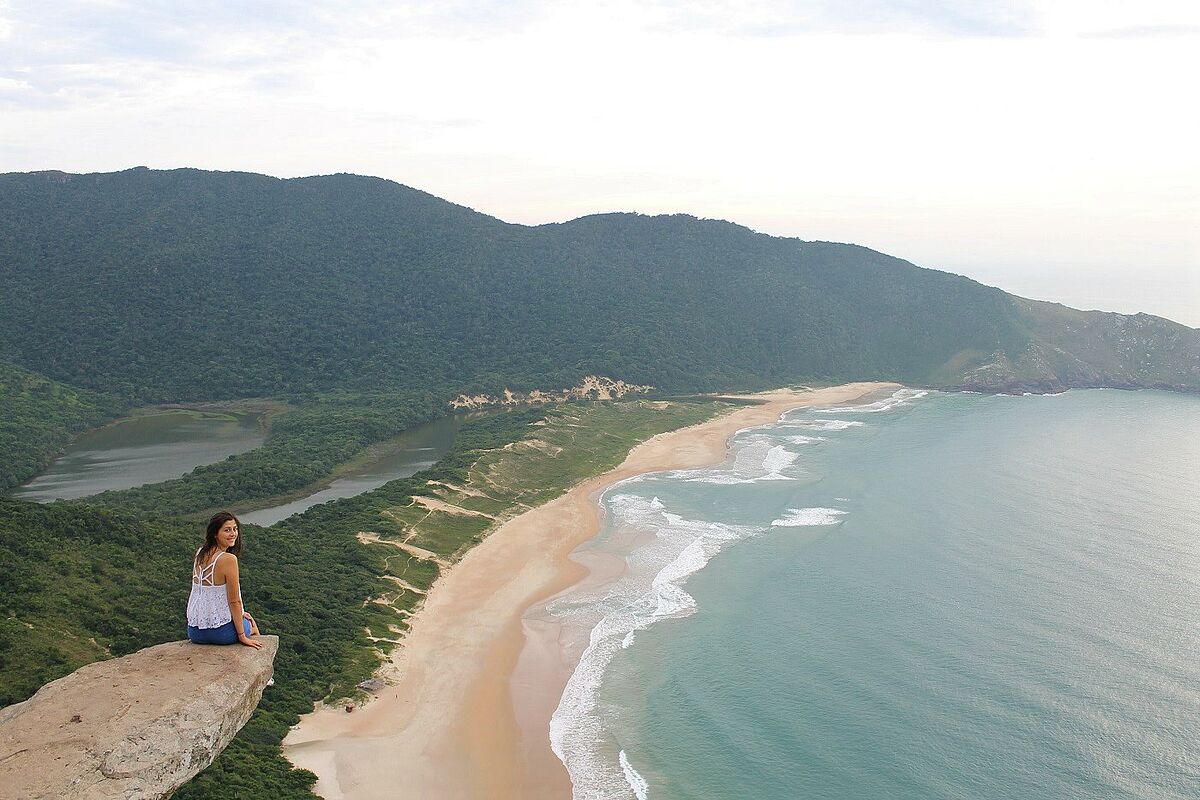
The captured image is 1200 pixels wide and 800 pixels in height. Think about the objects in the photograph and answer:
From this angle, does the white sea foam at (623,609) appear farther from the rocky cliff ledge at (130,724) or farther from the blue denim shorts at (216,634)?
the rocky cliff ledge at (130,724)

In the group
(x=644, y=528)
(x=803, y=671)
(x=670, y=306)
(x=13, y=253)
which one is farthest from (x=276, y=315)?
(x=803, y=671)

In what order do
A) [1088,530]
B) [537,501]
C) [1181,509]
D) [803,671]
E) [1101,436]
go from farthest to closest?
[1101,436], [537,501], [1181,509], [1088,530], [803,671]

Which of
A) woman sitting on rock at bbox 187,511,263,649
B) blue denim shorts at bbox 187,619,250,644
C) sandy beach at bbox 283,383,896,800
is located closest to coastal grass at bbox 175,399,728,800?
sandy beach at bbox 283,383,896,800

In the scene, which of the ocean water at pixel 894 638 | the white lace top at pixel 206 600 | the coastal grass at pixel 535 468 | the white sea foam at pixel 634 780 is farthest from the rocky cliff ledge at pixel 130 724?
the coastal grass at pixel 535 468

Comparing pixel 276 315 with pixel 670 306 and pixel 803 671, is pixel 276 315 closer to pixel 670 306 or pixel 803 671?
pixel 670 306

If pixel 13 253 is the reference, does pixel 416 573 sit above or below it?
below
